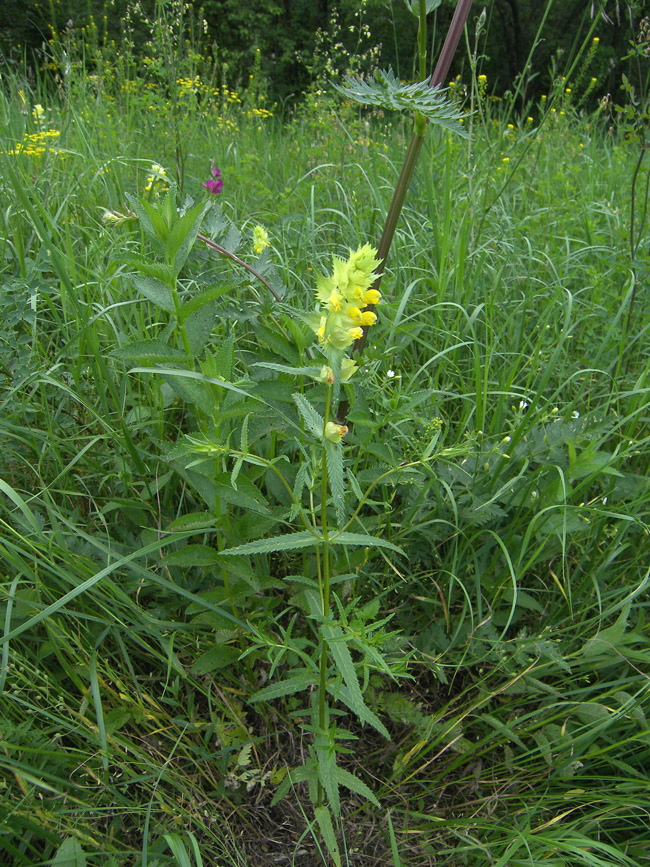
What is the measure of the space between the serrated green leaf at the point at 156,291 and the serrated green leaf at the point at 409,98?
1.38 ft

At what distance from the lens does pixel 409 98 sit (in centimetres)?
90

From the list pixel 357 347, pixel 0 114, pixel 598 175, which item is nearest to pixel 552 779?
pixel 357 347

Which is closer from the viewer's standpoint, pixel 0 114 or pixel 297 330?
pixel 297 330

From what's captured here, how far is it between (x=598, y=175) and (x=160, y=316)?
259cm

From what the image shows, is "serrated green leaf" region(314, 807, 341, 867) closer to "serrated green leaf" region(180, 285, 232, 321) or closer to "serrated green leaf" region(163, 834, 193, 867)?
"serrated green leaf" region(163, 834, 193, 867)

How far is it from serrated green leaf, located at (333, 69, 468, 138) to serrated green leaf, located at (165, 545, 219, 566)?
80cm

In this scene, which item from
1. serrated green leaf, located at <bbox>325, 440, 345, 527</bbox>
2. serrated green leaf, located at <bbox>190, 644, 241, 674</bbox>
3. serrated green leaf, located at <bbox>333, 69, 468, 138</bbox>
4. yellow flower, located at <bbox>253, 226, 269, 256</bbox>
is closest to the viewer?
serrated green leaf, located at <bbox>325, 440, 345, 527</bbox>

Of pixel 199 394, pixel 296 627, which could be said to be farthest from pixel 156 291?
pixel 296 627

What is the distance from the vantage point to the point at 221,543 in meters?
1.09

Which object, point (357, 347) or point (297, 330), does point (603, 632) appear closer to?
point (357, 347)

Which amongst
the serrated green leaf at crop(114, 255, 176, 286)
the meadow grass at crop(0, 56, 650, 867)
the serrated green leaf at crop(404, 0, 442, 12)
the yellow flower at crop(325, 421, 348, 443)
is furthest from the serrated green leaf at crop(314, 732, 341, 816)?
the serrated green leaf at crop(404, 0, 442, 12)

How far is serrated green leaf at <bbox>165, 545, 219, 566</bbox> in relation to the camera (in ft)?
3.47

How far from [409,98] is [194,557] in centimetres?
86

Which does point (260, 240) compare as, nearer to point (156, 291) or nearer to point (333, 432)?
point (156, 291)
